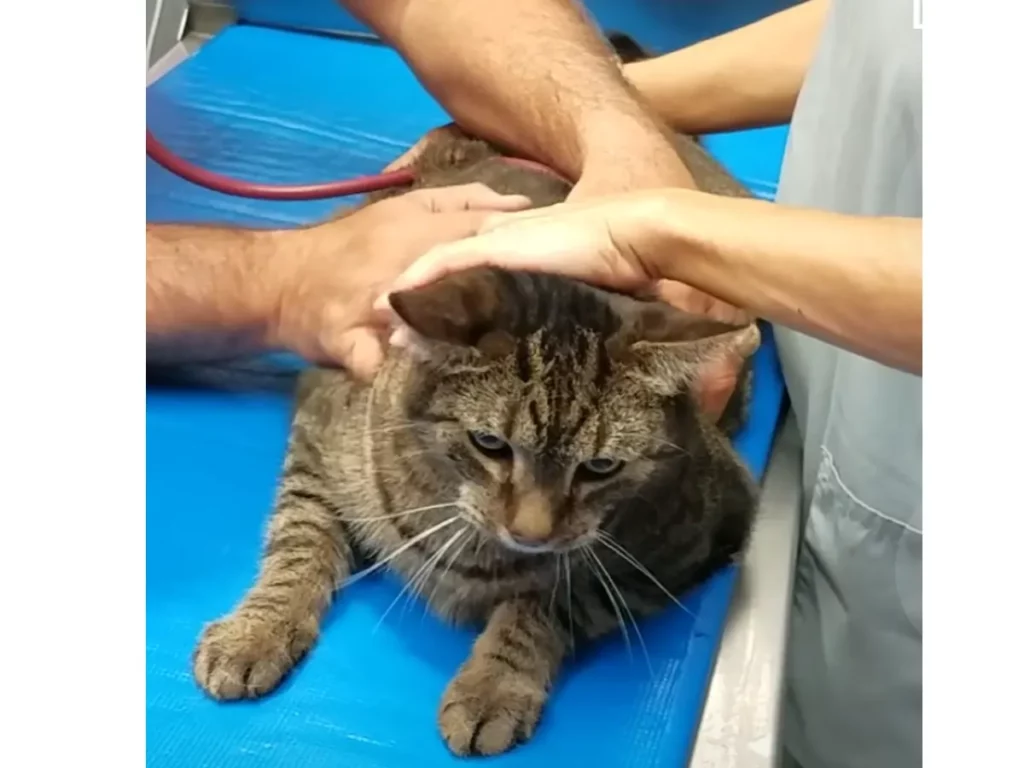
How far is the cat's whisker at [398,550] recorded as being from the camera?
0.89 metres

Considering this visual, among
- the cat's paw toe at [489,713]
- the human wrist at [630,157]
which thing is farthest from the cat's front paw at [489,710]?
the human wrist at [630,157]

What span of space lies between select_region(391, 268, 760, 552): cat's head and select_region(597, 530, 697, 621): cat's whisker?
0.16 feet

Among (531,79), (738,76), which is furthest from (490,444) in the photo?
(738,76)

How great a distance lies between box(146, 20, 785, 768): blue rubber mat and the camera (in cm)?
81

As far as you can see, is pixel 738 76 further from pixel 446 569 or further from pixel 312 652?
pixel 312 652

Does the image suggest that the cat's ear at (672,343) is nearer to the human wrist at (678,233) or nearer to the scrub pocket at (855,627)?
the human wrist at (678,233)

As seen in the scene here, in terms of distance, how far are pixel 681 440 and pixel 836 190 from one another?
0.29m

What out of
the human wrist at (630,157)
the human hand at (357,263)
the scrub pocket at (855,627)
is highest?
the human wrist at (630,157)

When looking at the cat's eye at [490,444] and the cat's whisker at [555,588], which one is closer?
the cat's eye at [490,444]
